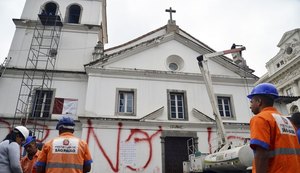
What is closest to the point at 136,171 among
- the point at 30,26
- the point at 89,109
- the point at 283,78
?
the point at 89,109

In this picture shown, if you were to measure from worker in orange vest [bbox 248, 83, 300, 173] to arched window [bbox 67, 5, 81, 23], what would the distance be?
17.3 m

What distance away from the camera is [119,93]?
13.8 meters

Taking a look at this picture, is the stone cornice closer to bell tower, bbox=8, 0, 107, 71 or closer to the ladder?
bell tower, bbox=8, 0, 107, 71

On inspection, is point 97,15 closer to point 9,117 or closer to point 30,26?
point 30,26

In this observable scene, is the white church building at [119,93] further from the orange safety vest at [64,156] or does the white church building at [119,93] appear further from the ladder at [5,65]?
the orange safety vest at [64,156]

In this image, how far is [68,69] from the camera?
15.0 metres

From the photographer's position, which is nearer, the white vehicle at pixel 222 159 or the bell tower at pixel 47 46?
the white vehicle at pixel 222 159

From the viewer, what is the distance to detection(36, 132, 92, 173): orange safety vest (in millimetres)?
3348

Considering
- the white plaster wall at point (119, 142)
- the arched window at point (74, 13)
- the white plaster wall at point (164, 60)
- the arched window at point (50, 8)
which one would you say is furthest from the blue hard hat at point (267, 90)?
the arched window at point (50, 8)

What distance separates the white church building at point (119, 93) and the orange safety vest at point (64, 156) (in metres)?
8.65

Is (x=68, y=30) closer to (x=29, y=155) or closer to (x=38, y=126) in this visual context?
(x=38, y=126)

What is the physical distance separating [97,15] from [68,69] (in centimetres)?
517

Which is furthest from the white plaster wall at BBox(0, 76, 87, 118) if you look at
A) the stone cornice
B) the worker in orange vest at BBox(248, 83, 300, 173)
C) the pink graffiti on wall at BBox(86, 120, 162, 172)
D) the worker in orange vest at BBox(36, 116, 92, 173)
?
the worker in orange vest at BBox(248, 83, 300, 173)

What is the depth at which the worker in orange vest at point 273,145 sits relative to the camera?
2.21 m
